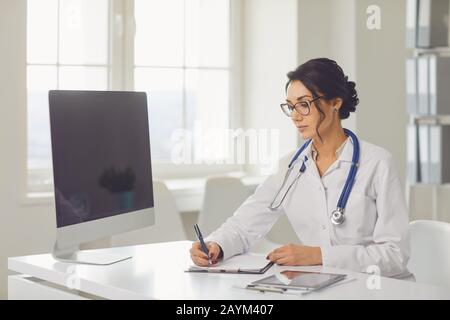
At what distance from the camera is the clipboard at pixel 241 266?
2293 mm

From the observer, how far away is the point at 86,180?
2.41 meters

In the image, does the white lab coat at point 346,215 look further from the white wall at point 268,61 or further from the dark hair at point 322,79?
the white wall at point 268,61

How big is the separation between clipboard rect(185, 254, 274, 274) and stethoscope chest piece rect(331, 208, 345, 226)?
0.25 m

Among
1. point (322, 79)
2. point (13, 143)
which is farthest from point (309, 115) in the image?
point (13, 143)

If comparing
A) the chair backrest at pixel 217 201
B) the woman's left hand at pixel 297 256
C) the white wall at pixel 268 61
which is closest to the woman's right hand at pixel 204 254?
the woman's left hand at pixel 297 256

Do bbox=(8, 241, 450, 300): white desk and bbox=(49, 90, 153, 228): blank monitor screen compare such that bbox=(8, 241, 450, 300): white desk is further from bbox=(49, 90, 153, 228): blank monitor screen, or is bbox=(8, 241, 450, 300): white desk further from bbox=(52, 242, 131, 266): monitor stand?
bbox=(49, 90, 153, 228): blank monitor screen

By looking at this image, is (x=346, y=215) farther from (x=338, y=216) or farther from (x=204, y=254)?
(x=204, y=254)

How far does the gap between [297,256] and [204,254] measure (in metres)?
0.27

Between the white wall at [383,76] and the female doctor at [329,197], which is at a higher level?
the white wall at [383,76]

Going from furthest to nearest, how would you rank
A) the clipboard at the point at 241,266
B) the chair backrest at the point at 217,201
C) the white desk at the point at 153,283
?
1. the chair backrest at the point at 217,201
2. the clipboard at the point at 241,266
3. the white desk at the point at 153,283

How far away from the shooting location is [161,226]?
4.22 meters

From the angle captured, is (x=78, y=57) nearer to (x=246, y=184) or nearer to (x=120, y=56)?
(x=120, y=56)

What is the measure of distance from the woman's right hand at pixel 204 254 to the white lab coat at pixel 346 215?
3 centimetres

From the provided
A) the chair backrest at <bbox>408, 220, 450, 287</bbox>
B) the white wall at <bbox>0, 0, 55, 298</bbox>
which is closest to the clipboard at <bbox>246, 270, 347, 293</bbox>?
the chair backrest at <bbox>408, 220, 450, 287</bbox>
